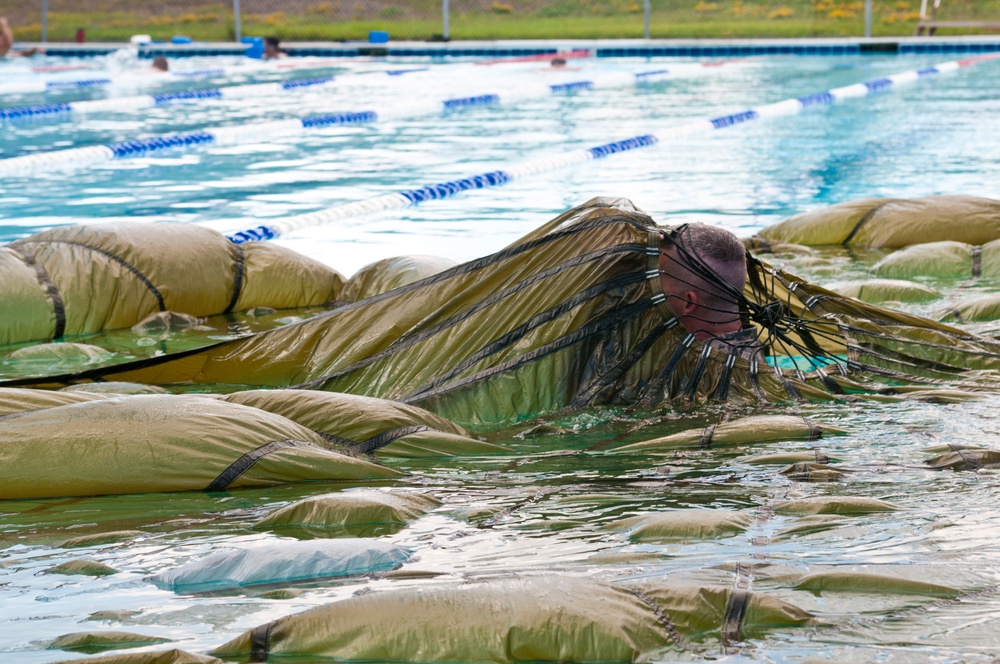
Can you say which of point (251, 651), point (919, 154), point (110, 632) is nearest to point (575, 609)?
point (251, 651)

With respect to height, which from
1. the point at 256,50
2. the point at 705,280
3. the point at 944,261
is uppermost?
the point at 256,50

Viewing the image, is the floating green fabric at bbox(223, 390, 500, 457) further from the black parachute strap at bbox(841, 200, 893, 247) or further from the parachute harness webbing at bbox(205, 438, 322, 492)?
the black parachute strap at bbox(841, 200, 893, 247)

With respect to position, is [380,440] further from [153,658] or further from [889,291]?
[889,291]

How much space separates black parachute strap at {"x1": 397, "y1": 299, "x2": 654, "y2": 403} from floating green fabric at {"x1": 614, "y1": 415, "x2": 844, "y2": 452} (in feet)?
1.62

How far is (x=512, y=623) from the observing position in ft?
7.00

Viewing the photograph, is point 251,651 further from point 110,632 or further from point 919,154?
point 919,154

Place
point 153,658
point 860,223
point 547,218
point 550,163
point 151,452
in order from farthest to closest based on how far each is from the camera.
→ point 550,163, point 547,218, point 860,223, point 151,452, point 153,658

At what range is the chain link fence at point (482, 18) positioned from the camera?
22.5 meters

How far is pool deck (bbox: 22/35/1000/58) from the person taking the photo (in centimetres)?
2042

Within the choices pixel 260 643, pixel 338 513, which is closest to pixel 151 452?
pixel 338 513

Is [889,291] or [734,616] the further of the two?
[889,291]

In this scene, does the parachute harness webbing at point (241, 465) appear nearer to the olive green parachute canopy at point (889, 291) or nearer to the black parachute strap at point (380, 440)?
the black parachute strap at point (380, 440)

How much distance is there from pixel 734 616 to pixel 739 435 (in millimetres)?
1310

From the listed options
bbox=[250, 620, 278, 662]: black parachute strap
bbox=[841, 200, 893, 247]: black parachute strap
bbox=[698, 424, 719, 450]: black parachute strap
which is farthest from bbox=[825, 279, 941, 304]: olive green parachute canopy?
bbox=[250, 620, 278, 662]: black parachute strap
